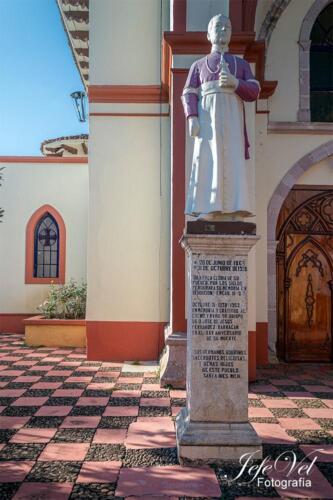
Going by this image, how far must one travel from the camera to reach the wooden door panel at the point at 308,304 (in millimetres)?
7570

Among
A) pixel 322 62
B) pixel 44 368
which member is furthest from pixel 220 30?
pixel 44 368

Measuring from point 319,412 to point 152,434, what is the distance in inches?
74.2

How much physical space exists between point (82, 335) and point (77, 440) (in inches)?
192

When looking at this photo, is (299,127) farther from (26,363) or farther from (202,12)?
(26,363)

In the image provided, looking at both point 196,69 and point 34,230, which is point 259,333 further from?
point 34,230

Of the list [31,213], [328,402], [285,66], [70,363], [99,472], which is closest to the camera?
[99,472]

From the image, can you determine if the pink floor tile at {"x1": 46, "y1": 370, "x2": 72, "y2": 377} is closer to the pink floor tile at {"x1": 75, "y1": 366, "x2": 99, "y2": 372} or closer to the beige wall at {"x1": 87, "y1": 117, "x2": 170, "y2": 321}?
the pink floor tile at {"x1": 75, "y1": 366, "x2": 99, "y2": 372}

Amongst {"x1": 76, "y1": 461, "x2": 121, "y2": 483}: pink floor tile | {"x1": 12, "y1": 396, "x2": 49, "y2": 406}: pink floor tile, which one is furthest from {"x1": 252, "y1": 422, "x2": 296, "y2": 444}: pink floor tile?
{"x1": 12, "y1": 396, "x2": 49, "y2": 406}: pink floor tile

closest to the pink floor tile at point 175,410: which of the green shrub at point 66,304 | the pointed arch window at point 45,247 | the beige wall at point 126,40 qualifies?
the green shrub at point 66,304

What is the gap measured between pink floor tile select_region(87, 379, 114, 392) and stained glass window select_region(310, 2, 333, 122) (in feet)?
18.2

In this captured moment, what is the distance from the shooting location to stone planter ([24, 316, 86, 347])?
28.3 feet

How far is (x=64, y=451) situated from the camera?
359 cm

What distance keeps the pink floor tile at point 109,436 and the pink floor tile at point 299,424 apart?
1530 mm

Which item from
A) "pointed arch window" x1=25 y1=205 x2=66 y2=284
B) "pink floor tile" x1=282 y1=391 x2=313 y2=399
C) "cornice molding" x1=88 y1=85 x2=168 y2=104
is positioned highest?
"cornice molding" x1=88 y1=85 x2=168 y2=104
